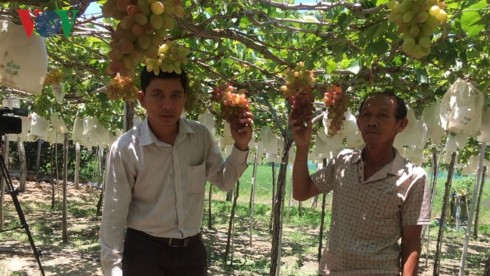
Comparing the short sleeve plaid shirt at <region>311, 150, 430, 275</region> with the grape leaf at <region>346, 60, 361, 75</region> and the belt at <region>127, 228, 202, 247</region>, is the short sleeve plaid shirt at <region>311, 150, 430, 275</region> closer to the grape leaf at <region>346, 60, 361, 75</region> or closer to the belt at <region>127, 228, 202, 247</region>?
the belt at <region>127, 228, 202, 247</region>

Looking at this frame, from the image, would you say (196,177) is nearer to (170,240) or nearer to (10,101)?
(170,240)

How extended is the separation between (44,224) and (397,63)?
7597 millimetres

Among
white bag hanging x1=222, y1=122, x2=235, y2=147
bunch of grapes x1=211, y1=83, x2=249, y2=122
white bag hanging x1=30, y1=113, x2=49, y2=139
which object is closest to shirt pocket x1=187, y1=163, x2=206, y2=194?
bunch of grapes x1=211, y1=83, x2=249, y2=122

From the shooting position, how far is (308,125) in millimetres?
1818

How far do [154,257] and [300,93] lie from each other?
2.71 feet

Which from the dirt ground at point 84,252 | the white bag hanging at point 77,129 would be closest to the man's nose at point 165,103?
the dirt ground at point 84,252

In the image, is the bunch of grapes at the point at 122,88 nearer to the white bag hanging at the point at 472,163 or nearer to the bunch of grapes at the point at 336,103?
the bunch of grapes at the point at 336,103

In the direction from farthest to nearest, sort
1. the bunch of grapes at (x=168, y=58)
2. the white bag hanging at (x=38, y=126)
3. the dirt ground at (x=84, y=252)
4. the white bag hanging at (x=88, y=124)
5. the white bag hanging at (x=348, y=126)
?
the white bag hanging at (x=38, y=126)
the white bag hanging at (x=88, y=124)
the dirt ground at (x=84, y=252)
the white bag hanging at (x=348, y=126)
the bunch of grapes at (x=168, y=58)

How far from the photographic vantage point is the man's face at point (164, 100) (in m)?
1.74

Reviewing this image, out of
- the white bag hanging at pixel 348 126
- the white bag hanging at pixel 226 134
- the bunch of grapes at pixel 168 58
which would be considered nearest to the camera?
the bunch of grapes at pixel 168 58

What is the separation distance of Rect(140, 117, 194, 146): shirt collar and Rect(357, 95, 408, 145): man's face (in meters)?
0.69

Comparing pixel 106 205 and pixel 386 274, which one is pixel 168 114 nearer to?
pixel 106 205

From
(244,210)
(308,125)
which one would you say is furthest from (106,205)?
(244,210)

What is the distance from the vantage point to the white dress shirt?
1731 millimetres
